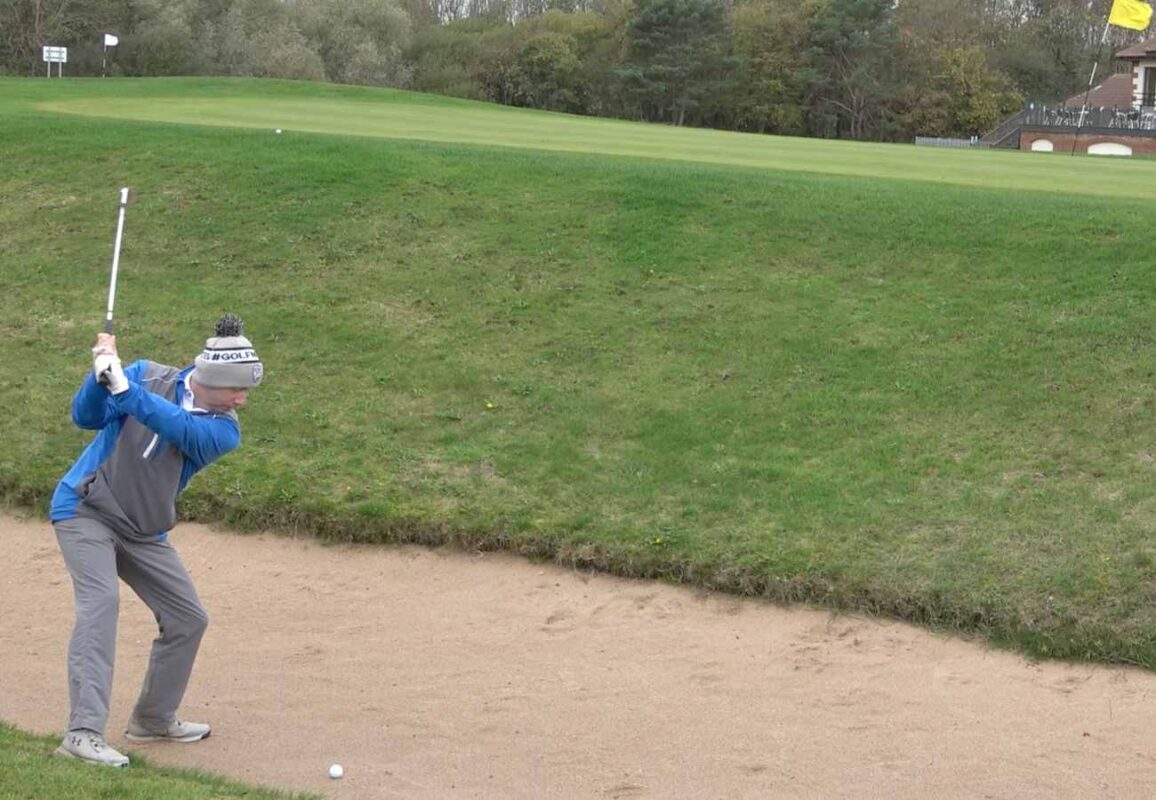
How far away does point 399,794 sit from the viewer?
262 inches

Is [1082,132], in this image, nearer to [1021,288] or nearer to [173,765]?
[1021,288]

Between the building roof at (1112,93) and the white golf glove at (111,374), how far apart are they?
62.2m

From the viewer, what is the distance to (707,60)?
210 ft

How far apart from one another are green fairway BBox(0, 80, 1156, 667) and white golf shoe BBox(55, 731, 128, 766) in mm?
3886

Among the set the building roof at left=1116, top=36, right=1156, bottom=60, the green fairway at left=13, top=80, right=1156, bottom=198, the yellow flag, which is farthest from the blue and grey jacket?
the building roof at left=1116, top=36, right=1156, bottom=60

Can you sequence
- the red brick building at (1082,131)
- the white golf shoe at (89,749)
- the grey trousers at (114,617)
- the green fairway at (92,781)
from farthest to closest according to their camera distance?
the red brick building at (1082,131) < the grey trousers at (114,617) < the white golf shoe at (89,749) < the green fairway at (92,781)

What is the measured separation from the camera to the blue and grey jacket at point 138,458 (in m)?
6.21

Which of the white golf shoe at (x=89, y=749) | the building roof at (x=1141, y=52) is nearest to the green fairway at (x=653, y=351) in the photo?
the white golf shoe at (x=89, y=749)

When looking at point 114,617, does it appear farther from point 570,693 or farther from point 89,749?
point 570,693

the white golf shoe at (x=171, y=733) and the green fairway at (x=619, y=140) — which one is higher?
the green fairway at (x=619, y=140)

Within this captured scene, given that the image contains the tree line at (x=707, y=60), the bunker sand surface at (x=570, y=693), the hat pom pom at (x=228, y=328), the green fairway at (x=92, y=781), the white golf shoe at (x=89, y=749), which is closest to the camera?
the green fairway at (x=92, y=781)

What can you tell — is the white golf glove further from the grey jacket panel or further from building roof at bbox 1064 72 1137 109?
building roof at bbox 1064 72 1137 109

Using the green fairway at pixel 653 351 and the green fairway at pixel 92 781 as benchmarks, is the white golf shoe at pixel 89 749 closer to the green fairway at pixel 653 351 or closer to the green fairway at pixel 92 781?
the green fairway at pixel 92 781

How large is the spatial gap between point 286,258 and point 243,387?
27.9 feet
